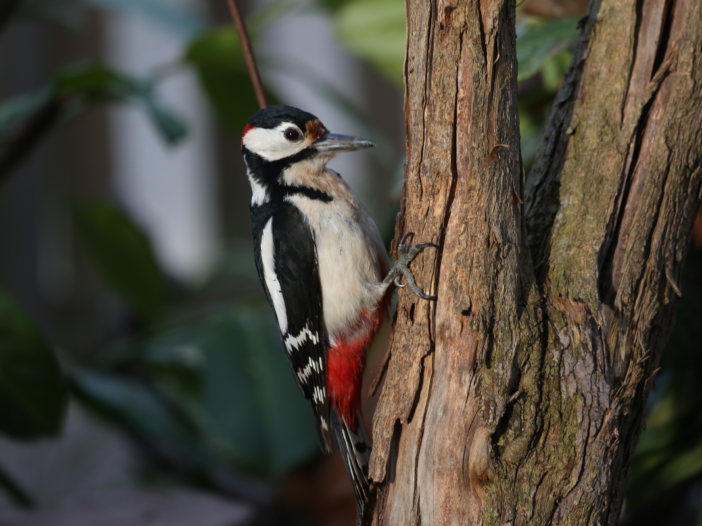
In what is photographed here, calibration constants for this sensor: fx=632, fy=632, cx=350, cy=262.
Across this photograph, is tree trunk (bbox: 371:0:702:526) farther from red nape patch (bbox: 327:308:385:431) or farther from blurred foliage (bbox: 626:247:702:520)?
blurred foliage (bbox: 626:247:702:520)

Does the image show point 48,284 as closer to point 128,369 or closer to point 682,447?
point 128,369

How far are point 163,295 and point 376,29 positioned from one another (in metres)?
1.77

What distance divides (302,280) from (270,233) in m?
0.15

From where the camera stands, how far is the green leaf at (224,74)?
2.47 metres

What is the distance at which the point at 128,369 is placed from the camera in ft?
11.1

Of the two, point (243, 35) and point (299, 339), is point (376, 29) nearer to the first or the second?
point (243, 35)

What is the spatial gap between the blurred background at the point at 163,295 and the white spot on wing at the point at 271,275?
393 millimetres

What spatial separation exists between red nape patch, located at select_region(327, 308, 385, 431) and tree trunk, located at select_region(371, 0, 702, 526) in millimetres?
397

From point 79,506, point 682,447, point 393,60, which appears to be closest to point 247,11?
point 393,60

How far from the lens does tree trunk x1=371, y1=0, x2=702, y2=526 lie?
108 centimetres

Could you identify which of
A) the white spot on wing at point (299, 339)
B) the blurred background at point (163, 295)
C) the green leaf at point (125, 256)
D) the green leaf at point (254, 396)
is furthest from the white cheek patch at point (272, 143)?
the green leaf at point (125, 256)

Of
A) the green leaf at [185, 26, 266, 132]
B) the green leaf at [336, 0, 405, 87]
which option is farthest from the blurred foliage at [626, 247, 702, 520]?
the green leaf at [185, 26, 266, 132]

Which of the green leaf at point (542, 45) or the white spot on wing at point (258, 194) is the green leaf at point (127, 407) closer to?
the white spot on wing at point (258, 194)

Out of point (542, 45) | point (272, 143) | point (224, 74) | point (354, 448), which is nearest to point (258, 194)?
point (272, 143)
